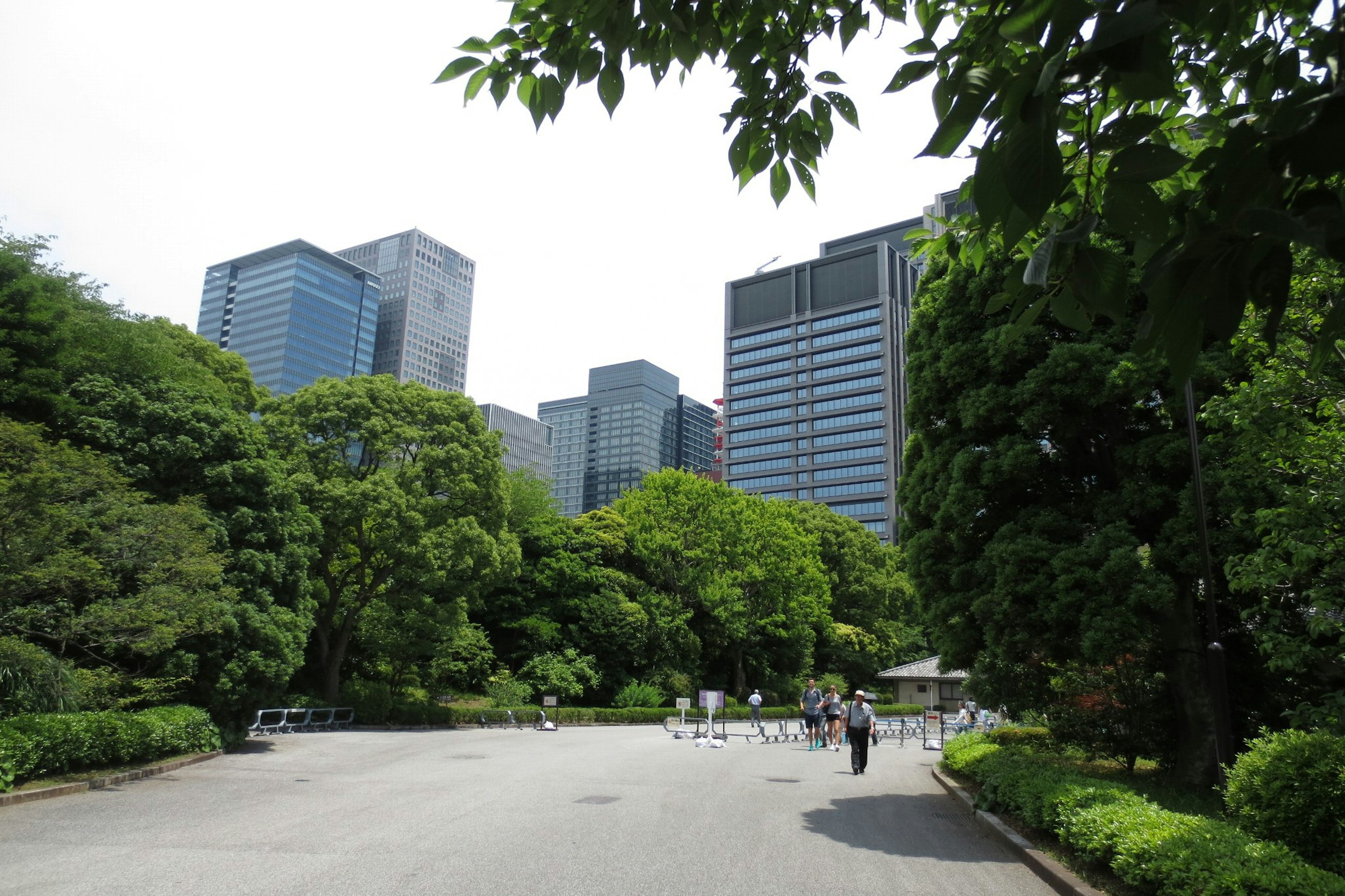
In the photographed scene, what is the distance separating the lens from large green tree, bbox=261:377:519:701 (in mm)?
25578

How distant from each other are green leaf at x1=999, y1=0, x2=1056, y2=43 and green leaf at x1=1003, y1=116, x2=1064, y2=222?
31cm

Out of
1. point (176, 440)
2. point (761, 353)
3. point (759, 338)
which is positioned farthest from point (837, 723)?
point (759, 338)

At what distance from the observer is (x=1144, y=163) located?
1841mm

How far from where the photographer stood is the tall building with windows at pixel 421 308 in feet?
589

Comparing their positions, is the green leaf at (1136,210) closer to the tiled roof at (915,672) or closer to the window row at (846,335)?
the tiled roof at (915,672)

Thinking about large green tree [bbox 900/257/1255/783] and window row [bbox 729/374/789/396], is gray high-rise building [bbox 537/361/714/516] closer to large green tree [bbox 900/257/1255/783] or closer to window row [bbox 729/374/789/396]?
window row [bbox 729/374/789/396]

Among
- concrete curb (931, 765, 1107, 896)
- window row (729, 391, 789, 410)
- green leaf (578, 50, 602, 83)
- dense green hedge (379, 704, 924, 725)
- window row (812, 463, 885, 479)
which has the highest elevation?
window row (729, 391, 789, 410)

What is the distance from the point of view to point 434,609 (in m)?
26.8

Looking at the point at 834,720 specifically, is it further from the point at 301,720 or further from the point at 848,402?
the point at 848,402

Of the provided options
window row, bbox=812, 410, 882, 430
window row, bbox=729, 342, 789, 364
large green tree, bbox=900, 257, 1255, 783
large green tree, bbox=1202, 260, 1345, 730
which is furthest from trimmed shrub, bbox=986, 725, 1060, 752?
window row, bbox=729, 342, 789, 364

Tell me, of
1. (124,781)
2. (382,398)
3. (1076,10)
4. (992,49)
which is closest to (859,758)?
(124,781)

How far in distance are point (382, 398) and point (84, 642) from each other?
14.4 meters

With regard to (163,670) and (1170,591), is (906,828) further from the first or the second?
(163,670)

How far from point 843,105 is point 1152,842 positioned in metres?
5.51
